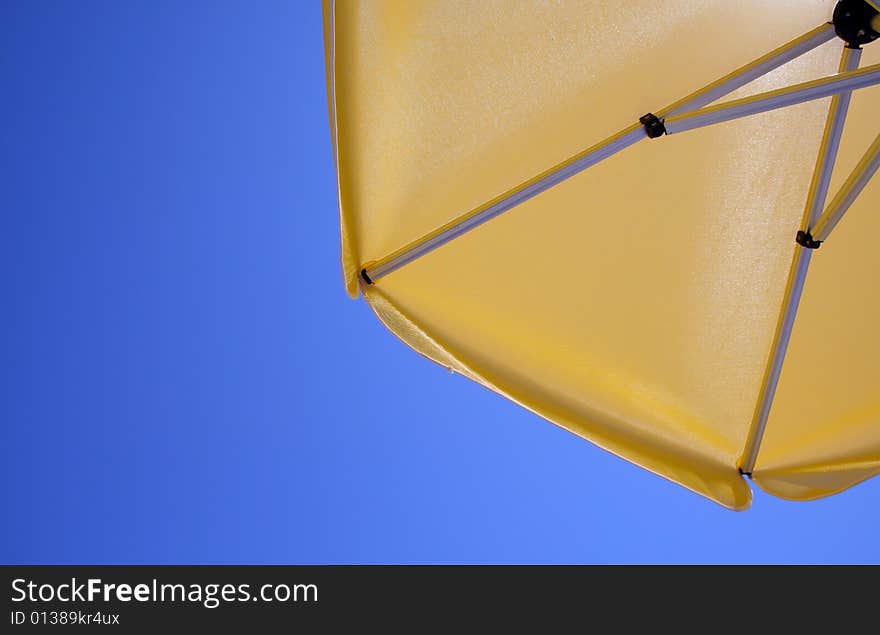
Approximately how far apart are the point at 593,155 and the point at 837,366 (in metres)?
0.96

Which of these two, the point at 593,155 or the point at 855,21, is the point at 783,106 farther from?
the point at 593,155

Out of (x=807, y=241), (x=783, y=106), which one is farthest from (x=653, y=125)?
(x=807, y=241)

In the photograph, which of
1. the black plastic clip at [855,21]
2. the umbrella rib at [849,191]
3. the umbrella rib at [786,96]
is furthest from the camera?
the umbrella rib at [849,191]

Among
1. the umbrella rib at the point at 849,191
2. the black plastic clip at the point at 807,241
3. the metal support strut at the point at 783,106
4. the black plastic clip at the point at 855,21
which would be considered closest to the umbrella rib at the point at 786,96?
the metal support strut at the point at 783,106

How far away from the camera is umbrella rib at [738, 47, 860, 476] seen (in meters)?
2.01

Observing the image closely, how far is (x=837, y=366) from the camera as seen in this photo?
2.35m

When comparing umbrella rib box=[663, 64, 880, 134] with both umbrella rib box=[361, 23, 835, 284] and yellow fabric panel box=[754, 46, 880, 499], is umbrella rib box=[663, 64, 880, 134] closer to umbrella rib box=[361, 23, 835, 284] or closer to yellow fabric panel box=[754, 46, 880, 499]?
umbrella rib box=[361, 23, 835, 284]

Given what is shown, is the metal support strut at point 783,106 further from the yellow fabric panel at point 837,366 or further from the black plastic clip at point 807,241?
the yellow fabric panel at point 837,366

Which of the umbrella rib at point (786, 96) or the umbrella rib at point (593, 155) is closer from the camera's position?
the umbrella rib at point (786, 96)

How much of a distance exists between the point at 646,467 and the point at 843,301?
0.70 m

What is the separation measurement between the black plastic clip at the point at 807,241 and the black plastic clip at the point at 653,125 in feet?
1.70

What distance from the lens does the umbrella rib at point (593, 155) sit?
1.89 metres

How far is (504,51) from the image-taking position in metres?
2.04
